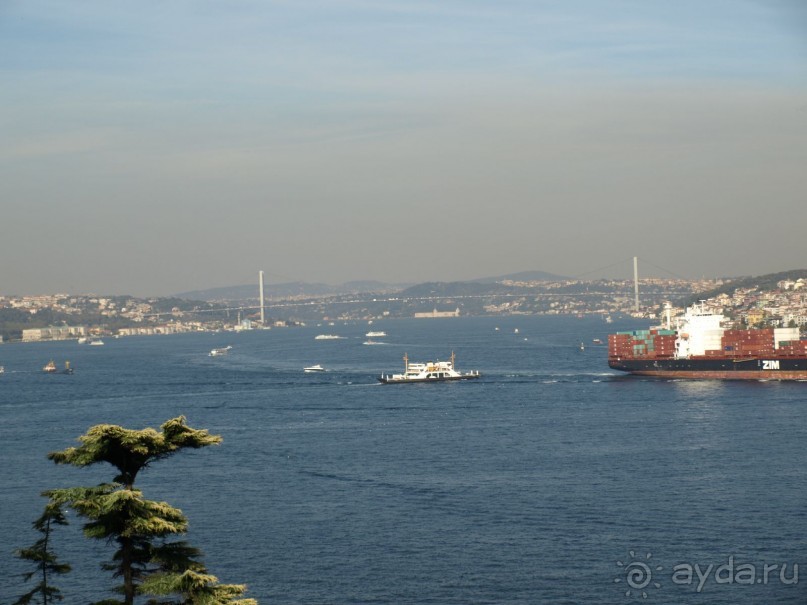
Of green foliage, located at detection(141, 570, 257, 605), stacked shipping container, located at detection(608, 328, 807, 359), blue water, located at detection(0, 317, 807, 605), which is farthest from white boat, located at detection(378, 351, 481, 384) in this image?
green foliage, located at detection(141, 570, 257, 605)

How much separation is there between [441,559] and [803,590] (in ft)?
19.1

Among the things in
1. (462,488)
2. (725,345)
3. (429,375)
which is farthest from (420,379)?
(462,488)

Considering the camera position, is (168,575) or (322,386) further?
(322,386)

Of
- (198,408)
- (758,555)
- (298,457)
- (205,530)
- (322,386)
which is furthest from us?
(322,386)

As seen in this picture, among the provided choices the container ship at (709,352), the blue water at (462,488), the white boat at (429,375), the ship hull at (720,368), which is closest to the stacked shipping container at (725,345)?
the container ship at (709,352)

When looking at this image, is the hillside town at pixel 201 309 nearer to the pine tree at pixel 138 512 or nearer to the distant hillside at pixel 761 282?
the distant hillside at pixel 761 282

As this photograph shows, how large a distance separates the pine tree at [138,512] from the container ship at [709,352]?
4709cm

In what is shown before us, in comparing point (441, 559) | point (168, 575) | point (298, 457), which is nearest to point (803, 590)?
point (441, 559)

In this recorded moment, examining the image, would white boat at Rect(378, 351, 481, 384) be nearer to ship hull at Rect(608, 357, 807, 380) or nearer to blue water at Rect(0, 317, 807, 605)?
Answer: blue water at Rect(0, 317, 807, 605)

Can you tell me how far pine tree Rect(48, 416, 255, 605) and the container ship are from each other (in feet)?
154

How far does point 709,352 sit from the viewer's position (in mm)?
54562

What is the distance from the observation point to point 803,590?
17172 millimetres

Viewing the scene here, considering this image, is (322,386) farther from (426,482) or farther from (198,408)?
(426,482)

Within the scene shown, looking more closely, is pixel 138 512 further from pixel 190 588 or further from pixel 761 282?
pixel 761 282
